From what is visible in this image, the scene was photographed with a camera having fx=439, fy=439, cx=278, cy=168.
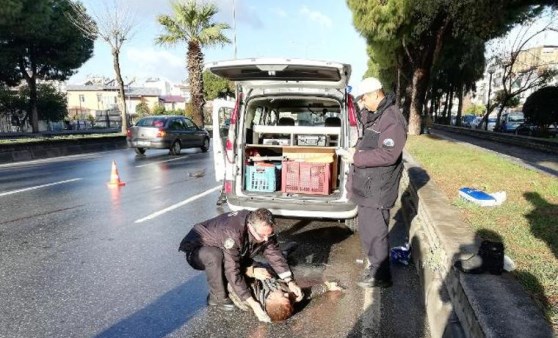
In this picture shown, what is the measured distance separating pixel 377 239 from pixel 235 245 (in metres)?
1.42

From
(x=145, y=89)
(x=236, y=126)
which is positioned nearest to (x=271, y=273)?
(x=236, y=126)

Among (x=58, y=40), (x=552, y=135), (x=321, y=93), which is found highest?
(x=58, y=40)

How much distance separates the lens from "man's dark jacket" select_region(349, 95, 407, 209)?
13.0 feet

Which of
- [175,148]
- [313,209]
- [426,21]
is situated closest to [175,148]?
[175,148]

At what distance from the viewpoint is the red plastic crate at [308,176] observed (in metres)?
5.74

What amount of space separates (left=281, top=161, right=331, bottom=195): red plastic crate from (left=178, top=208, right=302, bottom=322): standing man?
1996 millimetres

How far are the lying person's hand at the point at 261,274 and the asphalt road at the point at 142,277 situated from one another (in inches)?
13.2

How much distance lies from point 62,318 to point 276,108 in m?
4.85

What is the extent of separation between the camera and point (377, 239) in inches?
164

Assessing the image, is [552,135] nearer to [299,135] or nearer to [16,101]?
[299,135]

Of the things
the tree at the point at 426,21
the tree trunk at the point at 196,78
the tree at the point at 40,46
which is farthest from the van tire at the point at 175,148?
the tree at the point at 40,46

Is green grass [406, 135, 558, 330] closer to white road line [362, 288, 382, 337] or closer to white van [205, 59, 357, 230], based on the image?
white road line [362, 288, 382, 337]

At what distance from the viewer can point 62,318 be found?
3492 millimetres

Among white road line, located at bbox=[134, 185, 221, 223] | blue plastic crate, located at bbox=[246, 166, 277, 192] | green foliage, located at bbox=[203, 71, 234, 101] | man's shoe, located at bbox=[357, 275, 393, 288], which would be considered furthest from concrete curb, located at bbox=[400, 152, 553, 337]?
green foliage, located at bbox=[203, 71, 234, 101]
